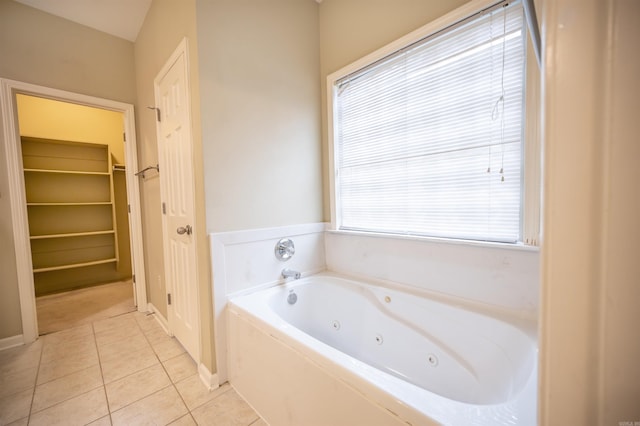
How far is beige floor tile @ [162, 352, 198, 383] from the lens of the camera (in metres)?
1.56

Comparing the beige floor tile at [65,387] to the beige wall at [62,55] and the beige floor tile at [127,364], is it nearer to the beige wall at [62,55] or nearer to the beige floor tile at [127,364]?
the beige floor tile at [127,364]

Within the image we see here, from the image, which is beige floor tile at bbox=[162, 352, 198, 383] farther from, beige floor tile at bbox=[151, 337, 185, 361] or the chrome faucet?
the chrome faucet

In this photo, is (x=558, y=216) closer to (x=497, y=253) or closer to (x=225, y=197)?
(x=497, y=253)

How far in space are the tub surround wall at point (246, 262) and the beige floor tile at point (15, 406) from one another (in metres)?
1.00

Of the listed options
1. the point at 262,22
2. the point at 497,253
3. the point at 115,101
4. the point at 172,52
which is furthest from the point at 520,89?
the point at 115,101

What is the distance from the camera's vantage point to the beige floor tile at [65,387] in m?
1.36

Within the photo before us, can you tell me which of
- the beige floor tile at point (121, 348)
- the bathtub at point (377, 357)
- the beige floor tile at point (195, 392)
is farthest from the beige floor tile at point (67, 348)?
the bathtub at point (377, 357)

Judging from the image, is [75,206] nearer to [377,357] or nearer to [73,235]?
[73,235]

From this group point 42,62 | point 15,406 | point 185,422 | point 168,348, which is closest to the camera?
point 185,422

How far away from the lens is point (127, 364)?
5.51 feet

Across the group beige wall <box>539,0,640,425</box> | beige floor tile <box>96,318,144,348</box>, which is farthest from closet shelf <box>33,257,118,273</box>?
beige wall <box>539,0,640,425</box>

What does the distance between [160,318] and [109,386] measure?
82 cm

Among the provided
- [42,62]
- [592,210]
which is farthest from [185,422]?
[42,62]

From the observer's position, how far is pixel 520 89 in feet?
3.71
